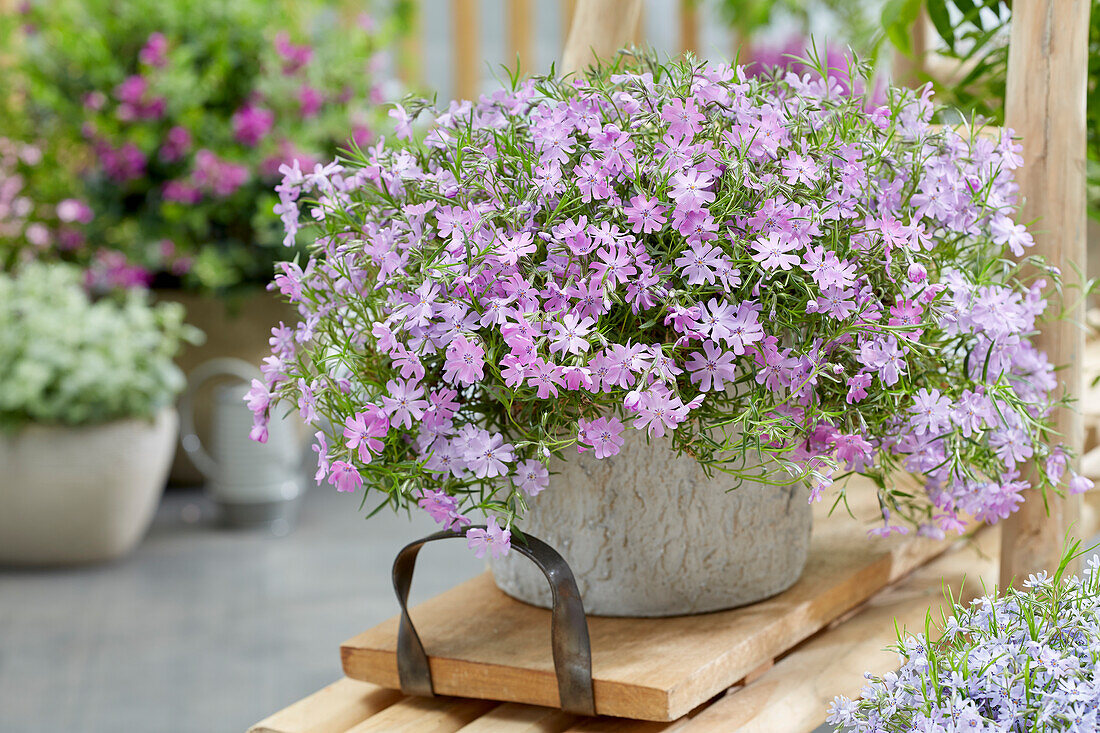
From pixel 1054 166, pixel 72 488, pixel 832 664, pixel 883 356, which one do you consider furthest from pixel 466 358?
pixel 72 488

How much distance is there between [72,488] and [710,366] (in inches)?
83.8

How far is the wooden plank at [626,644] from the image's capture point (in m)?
0.64

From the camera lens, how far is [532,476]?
617 millimetres

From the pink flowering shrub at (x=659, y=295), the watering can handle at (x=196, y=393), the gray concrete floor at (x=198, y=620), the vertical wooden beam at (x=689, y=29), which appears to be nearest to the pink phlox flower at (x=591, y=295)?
the pink flowering shrub at (x=659, y=295)

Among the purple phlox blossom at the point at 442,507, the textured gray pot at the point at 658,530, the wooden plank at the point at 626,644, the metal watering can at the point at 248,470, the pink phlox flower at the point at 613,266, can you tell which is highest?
the pink phlox flower at the point at 613,266

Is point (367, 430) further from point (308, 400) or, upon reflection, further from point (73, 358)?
point (73, 358)

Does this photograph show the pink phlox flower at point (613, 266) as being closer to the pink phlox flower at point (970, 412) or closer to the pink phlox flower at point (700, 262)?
the pink phlox flower at point (700, 262)

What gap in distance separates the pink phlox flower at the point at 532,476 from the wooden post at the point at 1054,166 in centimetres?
42

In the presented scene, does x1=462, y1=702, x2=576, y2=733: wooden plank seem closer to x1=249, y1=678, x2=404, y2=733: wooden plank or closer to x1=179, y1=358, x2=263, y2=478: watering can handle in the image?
x1=249, y1=678, x2=404, y2=733: wooden plank

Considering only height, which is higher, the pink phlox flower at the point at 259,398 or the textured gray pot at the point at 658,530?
the pink phlox flower at the point at 259,398

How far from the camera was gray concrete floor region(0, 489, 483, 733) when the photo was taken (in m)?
1.79

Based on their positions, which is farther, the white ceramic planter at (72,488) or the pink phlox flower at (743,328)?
the white ceramic planter at (72,488)

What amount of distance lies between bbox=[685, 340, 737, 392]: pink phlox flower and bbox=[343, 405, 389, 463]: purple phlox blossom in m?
0.17

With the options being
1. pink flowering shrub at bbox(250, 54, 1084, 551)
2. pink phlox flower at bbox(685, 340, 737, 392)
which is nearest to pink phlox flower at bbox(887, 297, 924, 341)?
pink flowering shrub at bbox(250, 54, 1084, 551)
